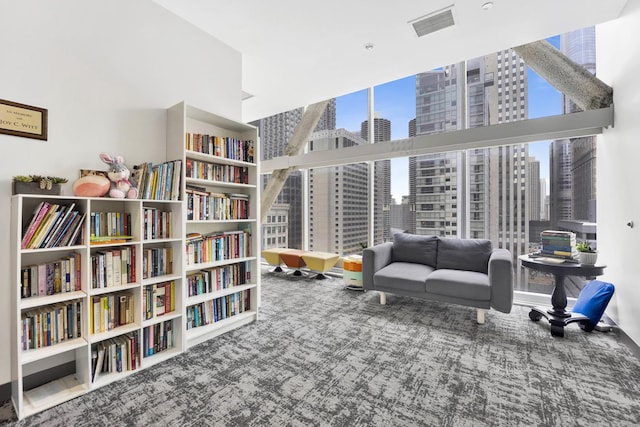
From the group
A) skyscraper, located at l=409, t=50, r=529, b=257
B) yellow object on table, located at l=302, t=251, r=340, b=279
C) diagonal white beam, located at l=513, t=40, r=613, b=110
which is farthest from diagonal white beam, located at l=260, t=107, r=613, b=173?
yellow object on table, located at l=302, t=251, r=340, b=279

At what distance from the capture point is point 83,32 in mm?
2143

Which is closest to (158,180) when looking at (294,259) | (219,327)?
(219,327)

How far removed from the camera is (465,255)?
3475 millimetres

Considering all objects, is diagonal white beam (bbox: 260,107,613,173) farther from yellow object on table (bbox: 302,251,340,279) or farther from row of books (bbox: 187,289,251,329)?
row of books (bbox: 187,289,251,329)

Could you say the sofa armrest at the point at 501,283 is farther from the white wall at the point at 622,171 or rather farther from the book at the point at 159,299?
the book at the point at 159,299

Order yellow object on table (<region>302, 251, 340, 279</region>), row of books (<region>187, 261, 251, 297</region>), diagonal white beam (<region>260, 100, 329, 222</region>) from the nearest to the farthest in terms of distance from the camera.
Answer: row of books (<region>187, 261, 251, 297</region>) < yellow object on table (<region>302, 251, 340, 279</region>) < diagonal white beam (<region>260, 100, 329, 222</region>)

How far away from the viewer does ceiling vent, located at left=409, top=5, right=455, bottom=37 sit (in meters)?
2.67

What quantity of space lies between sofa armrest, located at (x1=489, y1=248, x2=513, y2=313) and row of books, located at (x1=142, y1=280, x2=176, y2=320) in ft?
9.82

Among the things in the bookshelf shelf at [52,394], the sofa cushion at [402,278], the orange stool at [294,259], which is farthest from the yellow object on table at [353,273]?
the bookshelf shelf at [52,394]

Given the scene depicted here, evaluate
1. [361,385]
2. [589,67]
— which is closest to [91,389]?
[361,385]

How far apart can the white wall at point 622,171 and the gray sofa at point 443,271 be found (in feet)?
2.91

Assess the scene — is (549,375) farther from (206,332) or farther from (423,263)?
(206,332)

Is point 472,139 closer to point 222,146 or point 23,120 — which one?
point 222,146

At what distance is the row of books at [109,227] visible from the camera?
200 cm
